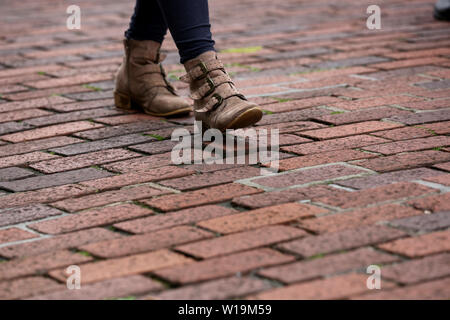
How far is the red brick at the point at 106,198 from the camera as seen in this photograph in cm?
236

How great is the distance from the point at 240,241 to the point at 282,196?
1.13 ft

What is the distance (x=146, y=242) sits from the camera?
6.82 ft

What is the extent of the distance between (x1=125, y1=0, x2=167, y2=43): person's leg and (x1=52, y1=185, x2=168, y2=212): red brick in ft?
3.82

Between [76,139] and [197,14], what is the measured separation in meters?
0.66

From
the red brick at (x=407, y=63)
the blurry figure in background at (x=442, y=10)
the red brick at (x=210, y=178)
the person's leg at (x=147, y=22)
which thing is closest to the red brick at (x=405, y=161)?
the red brick at (x=210, y=178)

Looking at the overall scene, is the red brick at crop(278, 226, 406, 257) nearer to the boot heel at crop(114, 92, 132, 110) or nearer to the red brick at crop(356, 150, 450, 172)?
the red brick at crop(356, 150, 450, 172)

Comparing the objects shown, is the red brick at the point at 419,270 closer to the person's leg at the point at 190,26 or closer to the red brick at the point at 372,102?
the person's leg at the point at 190,26

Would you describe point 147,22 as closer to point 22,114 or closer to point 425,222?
point 22,114

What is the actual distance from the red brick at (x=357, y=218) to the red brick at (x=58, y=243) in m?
0.53

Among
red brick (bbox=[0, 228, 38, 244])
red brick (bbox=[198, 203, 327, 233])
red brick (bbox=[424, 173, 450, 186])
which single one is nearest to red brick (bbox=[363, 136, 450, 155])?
red brick (bbox=[424, 173, 450, 186])

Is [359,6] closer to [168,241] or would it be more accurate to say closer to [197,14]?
[197,14]

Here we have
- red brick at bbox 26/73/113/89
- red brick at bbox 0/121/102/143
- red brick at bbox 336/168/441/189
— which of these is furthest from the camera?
red brick at bbox 26/73/113/89

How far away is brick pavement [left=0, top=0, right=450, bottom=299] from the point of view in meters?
1.87
